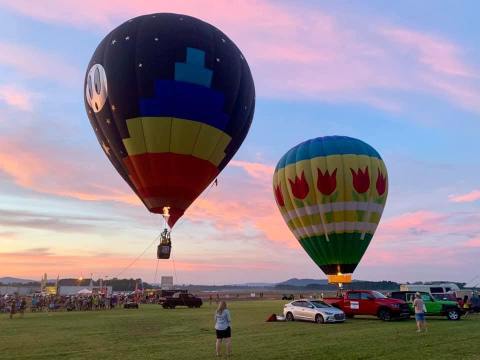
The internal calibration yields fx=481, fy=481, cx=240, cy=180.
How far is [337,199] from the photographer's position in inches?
1268

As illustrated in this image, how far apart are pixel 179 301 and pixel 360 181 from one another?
20.6m

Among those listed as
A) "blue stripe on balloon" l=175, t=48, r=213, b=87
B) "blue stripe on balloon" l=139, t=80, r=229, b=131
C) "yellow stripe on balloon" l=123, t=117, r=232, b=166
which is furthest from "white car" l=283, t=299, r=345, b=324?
"blue stripe on balloon" l=175, t=48, r=213, b=87

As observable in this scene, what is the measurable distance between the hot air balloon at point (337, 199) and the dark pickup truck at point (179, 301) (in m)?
14.5

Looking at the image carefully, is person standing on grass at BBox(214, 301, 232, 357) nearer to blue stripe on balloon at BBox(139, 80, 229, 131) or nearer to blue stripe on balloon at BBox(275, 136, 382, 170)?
blue stripe on balloon at BBox(139, 80, 229, 131)

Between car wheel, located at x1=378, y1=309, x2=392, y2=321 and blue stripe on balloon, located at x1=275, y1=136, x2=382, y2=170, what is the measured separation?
11.8 metres

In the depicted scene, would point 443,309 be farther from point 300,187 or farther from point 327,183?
point 300,187

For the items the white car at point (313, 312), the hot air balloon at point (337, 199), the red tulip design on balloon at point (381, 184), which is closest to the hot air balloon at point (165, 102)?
the white car at point (313, 312)

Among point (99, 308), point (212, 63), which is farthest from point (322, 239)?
point (99, 308)

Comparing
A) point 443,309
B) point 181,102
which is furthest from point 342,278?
point 181,102

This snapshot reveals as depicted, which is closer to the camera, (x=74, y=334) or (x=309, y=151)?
(x=74, y=334)

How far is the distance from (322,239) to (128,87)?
17951 mm

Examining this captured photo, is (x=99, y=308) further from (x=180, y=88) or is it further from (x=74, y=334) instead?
(x=180, y=88)

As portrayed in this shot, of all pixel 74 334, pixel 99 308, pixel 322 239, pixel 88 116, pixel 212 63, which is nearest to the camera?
pixel 74 334

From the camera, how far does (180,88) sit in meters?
21.1
